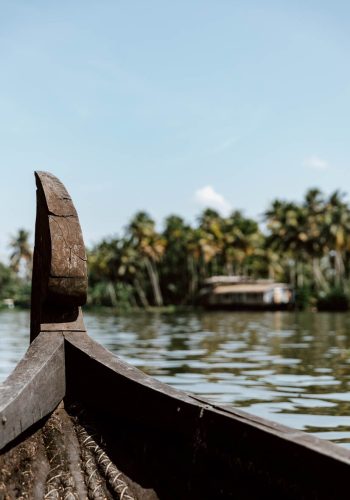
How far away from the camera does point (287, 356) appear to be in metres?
16.5

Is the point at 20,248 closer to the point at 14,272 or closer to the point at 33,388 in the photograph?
the point at 14,272

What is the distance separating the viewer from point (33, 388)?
3.71 m

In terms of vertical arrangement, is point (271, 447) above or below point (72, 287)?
below

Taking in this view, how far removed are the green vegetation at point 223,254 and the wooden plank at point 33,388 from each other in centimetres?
6365

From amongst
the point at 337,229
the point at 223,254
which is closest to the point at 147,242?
the point at 223,254

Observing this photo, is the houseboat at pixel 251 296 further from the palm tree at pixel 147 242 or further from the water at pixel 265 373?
the water at pixel 265 373

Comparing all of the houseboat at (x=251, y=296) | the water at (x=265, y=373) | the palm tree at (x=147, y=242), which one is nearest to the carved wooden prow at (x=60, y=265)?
the water at (x=265, y=373)

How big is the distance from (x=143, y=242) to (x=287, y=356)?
60556mm

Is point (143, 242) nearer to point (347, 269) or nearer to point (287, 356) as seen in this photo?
point (347, 269)

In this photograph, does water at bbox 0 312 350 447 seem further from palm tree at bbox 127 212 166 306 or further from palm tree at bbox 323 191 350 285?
palm tree at bbox 127 212 166 306

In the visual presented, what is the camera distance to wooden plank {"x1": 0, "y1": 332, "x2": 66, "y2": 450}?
335cm

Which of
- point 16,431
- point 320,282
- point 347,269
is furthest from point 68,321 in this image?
point 347,269

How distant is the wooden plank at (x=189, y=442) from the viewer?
2.50 m

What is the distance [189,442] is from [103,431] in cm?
88
